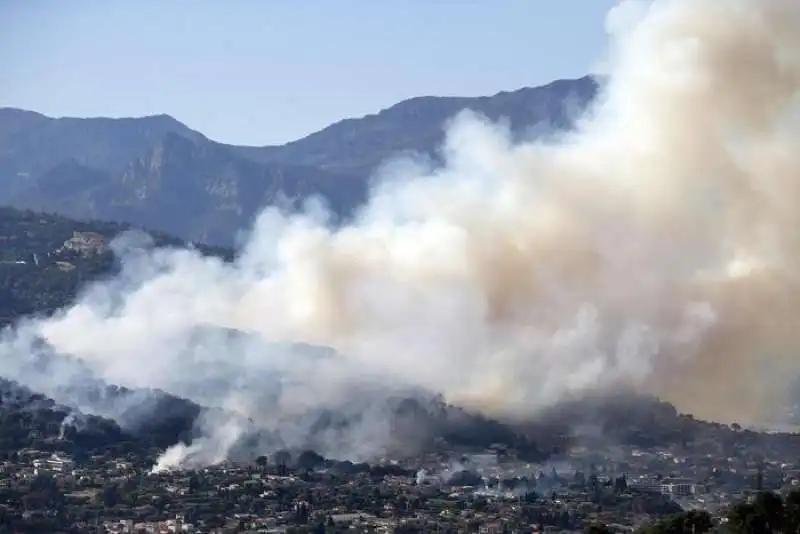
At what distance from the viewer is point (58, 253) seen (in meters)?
135

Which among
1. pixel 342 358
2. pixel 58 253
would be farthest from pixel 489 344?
pixel 58 253

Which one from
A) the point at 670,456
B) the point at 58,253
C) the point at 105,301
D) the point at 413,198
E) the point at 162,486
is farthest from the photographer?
the point at 58,253

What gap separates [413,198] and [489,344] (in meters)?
22.6

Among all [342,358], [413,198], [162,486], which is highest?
[413,198]

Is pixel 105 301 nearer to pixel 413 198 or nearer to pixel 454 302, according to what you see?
pixel 413 198

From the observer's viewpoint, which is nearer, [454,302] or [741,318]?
[741,318]

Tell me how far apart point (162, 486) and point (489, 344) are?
21.4 m

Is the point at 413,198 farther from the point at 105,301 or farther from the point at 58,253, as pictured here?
the point at 58,253

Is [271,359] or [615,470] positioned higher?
[271,359]

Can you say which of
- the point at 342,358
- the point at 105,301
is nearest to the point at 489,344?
the point at 342,358

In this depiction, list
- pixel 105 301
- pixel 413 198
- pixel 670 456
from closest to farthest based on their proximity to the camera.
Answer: pixel 670 456 < pixel 413 198 < pixel 105 301

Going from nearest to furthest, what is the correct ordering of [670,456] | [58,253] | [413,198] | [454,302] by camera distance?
[670,456], [454,302], [413,198], [58,253]

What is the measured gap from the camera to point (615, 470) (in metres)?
73.7

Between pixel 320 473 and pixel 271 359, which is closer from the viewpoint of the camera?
pixel 320 473
